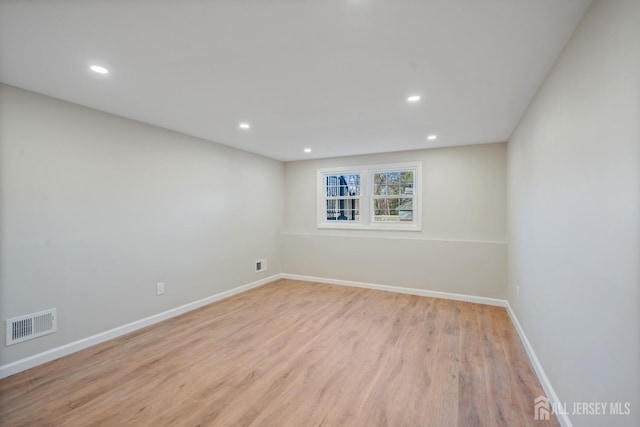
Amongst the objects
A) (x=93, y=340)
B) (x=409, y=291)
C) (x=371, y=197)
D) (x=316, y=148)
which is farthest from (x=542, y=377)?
(x=93, y=340)

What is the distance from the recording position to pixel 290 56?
6.02ft

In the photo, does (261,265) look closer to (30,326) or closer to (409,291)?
(409,291)

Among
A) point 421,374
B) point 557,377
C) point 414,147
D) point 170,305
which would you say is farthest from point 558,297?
point 170,305

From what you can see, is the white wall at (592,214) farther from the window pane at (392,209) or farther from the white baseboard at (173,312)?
the window pane at (392,209)

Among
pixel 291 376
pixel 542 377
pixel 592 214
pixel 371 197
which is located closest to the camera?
pixel 592 214

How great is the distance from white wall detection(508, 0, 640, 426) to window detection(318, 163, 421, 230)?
241 cm

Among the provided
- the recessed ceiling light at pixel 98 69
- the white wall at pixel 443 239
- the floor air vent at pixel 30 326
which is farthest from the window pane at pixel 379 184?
the floor air vent at pixel 30 326

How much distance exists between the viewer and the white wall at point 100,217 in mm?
2322

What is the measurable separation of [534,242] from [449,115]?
1.51m

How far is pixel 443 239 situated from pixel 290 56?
3.69 metres

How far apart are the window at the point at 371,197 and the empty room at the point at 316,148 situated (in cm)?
32

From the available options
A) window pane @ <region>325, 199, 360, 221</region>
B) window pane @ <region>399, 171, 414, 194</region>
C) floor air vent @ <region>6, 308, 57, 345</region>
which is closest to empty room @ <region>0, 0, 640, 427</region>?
floor air vent @ <region>6, 308, 57, 345</region>

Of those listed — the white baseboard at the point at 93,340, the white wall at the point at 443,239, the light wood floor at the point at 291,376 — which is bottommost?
the light wood floor at the point at 291,376

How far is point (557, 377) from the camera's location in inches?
72.7
